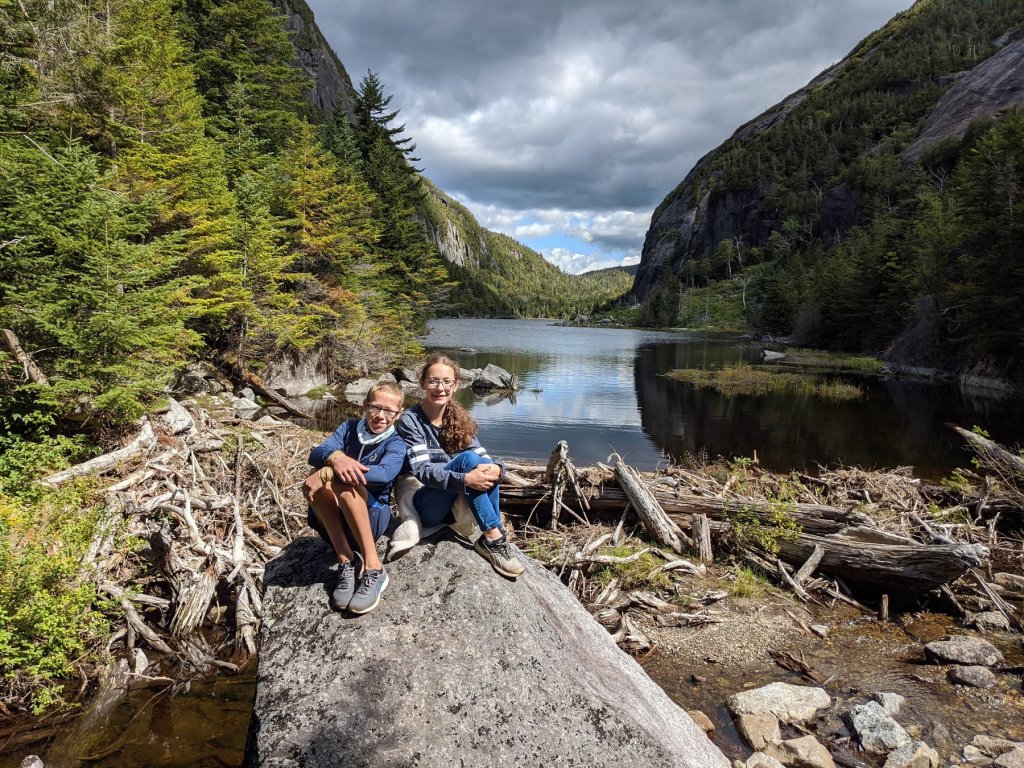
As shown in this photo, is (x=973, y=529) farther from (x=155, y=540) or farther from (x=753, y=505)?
(x=155, y=540)

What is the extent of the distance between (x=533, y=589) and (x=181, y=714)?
12.9 ft

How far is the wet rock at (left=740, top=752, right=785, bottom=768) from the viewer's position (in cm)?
437

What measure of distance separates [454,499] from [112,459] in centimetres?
672

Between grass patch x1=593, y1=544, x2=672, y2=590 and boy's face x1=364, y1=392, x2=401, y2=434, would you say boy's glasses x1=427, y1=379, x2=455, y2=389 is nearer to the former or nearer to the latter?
boy's face x1=364, y1=392, x2=401, y2=434

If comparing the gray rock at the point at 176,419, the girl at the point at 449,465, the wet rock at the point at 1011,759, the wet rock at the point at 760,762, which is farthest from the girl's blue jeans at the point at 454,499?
the gray rock at the point at 176,419

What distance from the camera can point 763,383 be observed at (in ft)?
117

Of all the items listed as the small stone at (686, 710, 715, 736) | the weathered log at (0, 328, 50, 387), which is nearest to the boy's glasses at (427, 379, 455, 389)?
the small stone at (686, 710, 715, 736)

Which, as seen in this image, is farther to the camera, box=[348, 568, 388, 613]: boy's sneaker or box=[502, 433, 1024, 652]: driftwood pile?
box=[502, 433, 1024, 652]: driftwood pile

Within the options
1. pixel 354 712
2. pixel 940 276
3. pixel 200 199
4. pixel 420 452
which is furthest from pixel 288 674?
pixel 940 276

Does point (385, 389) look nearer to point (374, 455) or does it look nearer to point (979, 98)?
point (374, 455)

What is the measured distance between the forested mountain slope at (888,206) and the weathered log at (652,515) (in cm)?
3428

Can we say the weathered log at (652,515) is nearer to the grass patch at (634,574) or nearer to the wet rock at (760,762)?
the grass patch at (634,574)

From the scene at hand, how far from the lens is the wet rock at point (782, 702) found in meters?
5.16

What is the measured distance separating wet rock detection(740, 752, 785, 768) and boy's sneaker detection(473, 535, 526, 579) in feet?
8.90
